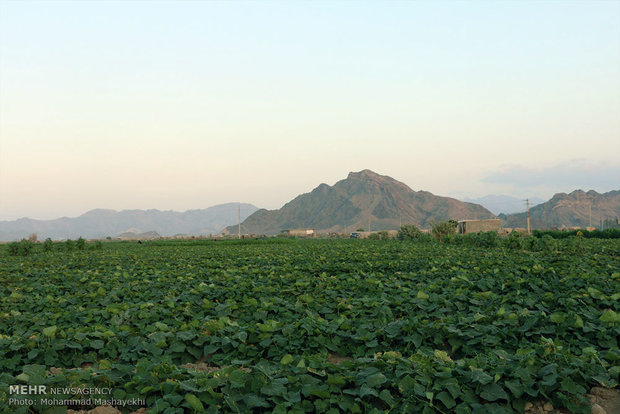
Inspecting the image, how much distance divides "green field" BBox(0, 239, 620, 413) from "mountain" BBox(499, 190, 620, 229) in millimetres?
188972

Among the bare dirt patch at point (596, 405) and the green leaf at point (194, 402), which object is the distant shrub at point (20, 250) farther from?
the bare dirt patch at point (596, 405)

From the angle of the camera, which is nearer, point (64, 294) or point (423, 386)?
point (423, 386)

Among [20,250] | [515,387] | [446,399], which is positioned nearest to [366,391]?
[446,399]

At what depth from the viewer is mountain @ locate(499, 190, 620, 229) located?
176 meters

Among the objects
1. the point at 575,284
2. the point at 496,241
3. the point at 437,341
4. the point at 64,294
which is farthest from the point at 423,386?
the point at 496,241

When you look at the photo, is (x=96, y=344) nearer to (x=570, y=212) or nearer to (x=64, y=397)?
(x=64, y=397)

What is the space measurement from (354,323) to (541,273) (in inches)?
281

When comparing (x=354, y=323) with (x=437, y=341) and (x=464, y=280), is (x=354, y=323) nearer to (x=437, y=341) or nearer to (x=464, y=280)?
(x=437, y=341)

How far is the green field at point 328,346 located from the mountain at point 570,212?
188972mm

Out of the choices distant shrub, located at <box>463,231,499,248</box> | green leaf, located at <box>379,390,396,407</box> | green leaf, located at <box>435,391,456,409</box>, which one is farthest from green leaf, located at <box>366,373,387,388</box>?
distant shrub, located at <box>463,231,499,248</box>

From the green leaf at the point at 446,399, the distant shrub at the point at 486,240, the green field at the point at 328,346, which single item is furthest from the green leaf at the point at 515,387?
the distant shrub at the point at 486,240

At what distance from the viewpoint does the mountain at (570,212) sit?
576 feet

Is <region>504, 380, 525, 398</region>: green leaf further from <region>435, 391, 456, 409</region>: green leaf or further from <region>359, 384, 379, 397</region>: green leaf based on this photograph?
<region>359, 384, 379, 397</region>: green leaf

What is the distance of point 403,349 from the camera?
19.3 feet
